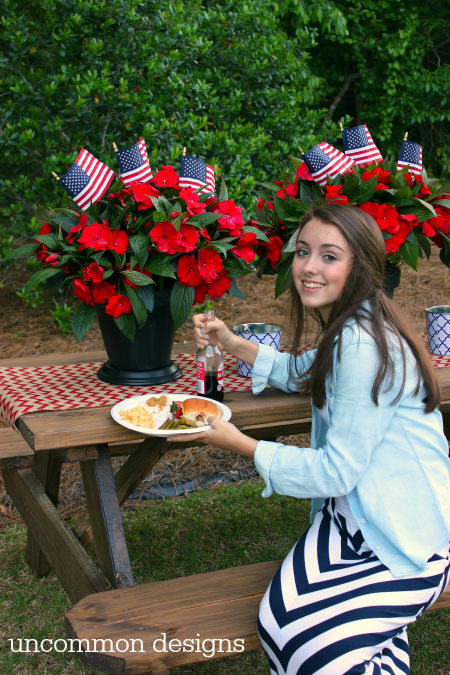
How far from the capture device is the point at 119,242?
2281 mm

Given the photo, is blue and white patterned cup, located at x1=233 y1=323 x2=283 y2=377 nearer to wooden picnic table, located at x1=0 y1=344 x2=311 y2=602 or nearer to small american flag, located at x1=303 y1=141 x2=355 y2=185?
wooden picnic table, located at x1=0 y1=344 x2=311 y2=602

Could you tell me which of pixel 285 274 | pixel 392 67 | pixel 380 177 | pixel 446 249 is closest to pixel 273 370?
pixel 285 274

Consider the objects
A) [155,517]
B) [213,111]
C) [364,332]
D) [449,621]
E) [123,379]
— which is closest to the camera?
[364,332]

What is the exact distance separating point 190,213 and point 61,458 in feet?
3.82

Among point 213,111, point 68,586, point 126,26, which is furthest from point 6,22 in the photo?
point 68,586

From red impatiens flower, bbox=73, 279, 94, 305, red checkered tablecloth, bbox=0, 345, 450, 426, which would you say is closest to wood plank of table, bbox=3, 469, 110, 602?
red checkered tablecloth, bbox=0, 345, 450, 426

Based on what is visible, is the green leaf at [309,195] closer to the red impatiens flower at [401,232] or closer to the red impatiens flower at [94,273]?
the red impatiens flower at [401,232]

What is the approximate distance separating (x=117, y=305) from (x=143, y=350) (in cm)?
23

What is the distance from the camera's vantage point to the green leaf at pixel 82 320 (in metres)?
2.34

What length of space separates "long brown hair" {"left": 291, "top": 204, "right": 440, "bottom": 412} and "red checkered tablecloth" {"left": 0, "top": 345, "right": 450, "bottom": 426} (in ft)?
1.79

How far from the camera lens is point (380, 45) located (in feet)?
28.6

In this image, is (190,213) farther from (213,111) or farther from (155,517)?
(213,111)

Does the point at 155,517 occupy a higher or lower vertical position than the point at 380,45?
lower

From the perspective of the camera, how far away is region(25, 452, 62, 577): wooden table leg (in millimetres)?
2957
